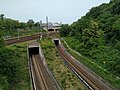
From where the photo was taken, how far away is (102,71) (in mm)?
46125

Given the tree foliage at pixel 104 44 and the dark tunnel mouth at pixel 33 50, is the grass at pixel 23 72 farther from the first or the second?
the tree foliage at pixel 104 44

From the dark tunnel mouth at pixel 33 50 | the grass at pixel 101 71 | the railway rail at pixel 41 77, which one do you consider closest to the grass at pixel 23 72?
the railway rail at pixel 41 77

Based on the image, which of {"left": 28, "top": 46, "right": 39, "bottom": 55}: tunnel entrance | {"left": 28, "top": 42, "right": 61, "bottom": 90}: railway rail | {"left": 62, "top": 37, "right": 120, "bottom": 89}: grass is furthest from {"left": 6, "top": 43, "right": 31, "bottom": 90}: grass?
{"left": 62, "top": 37, "right": 120, "bottom": 89}: grass

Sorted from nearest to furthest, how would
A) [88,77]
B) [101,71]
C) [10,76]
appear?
[10,76] < [101,71] < [88,77]

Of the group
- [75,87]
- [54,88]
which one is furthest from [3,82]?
[75,87]

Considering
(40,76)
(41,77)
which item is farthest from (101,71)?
(40,76)

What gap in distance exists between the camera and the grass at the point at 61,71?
1729 inches

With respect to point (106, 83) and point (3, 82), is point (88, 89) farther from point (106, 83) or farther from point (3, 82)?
point (3, 82)

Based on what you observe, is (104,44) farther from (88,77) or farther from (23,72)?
(23,72)

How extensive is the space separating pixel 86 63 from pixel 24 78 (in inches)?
525

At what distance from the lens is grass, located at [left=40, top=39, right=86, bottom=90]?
144 feet

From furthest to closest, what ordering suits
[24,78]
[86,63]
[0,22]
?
[0,22] → [86,63] → [24,78]

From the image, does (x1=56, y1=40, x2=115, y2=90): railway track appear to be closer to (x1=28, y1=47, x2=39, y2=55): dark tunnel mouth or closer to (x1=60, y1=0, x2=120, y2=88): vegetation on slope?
(x1=60, y1=0, x2=120, y2=88): vegetation on slope

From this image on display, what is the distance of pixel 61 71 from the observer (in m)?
53.2
